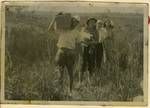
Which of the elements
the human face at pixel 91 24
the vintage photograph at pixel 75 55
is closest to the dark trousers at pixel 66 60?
the vintage photograph at pixel 75 55

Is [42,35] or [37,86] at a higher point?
[42,35]

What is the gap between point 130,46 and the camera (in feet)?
3.36

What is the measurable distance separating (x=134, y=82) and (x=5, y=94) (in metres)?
0.51

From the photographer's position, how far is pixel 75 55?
1.02 metres

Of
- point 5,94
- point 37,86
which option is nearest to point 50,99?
point 37,86

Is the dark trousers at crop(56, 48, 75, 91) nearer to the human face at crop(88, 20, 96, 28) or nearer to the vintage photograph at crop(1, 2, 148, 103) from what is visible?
the vintage photograph at crop(1, 2, 148, 103)

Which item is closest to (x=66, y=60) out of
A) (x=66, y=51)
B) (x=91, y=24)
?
(x=66, y=51)

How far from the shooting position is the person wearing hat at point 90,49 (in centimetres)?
102

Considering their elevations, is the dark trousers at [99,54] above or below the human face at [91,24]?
below

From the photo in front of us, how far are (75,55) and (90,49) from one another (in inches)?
2.5

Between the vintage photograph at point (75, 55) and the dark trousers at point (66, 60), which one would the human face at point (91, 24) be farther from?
the dark trousers at point (66, 60)

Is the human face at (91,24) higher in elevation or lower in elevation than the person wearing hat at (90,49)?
higher

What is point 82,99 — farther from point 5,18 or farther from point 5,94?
point 5,18

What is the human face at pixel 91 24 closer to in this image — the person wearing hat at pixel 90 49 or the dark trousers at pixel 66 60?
the person wearing hat at pixel 90 49
